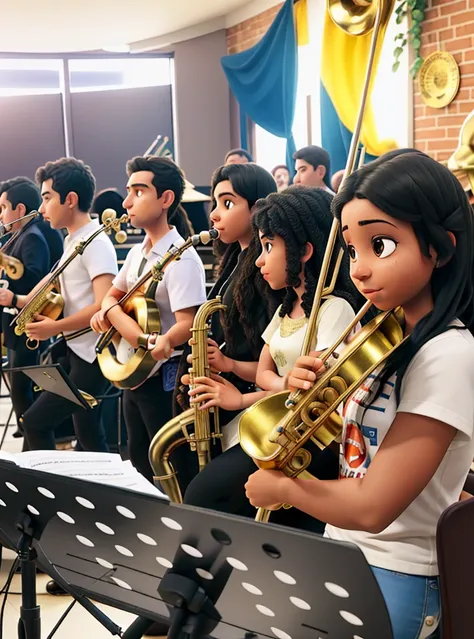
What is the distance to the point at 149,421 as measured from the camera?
301cm

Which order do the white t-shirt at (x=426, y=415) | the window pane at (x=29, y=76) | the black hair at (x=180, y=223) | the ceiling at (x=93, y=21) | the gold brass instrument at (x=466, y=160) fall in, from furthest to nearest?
the window pane at (x=29, y=76) < the ceiling at (x=93, y=21) < the gold brass instrument at (x=466, y=160) < the black hair at (x=180, y=223) < the white t-shirt at (x=426, y=415)

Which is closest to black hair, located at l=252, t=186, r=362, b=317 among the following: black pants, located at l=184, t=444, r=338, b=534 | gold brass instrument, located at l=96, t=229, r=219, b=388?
black pants, located at l=184, t=444, r=338, b=534

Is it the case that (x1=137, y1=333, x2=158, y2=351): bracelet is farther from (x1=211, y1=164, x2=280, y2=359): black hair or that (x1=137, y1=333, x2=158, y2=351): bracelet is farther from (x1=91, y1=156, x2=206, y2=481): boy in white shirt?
(x1=211, y1=164, x2=280, y2=359): black hair

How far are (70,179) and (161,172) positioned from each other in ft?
2.14

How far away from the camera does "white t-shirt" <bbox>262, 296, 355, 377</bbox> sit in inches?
82.0

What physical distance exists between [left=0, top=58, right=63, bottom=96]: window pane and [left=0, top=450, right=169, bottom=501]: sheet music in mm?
9175

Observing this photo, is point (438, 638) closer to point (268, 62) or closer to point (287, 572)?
point (287, 572)

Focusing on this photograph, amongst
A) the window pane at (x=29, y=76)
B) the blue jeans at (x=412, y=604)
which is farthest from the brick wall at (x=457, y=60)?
the window pane at (x=29, y=76)

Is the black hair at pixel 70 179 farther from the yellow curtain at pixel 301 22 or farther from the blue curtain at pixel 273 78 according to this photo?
the yellow curtain at pixel 301 22

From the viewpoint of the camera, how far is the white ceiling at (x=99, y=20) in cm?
816

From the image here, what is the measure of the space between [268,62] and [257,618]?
7.59 m

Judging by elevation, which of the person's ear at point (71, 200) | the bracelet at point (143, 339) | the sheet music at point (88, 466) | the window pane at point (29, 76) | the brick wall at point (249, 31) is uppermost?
the brick wall at point (249, 31)

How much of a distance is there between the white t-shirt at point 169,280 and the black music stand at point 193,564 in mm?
1344

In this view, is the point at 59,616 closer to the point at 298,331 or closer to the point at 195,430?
the point at 195,430
